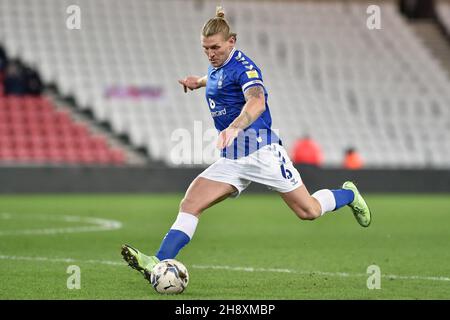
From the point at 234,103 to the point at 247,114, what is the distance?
1.72ft

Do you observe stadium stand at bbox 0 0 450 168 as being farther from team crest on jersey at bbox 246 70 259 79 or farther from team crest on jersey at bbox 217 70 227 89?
team crest on jersey at bbox 246 70 259 79

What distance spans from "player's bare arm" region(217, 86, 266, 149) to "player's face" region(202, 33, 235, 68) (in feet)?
1.31

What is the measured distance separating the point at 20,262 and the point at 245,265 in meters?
2.19

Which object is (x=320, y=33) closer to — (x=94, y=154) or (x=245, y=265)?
(x=94, y=154)

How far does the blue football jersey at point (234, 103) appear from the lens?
8117mm

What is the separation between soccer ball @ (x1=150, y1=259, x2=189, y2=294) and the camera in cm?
765

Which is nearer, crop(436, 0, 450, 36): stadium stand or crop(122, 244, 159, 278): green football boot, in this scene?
crop(122, 244, 159, 278): green football boot

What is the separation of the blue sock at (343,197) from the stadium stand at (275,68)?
630 inches

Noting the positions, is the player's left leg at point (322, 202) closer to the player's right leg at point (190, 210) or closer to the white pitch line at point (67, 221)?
the player's right leg at point (190, 210)

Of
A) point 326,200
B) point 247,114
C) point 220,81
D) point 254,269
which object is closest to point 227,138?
point 247,114

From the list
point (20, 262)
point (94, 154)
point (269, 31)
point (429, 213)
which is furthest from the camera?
point (269, 31)

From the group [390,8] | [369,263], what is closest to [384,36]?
[390,8]

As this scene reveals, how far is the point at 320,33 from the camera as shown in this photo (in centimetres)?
3066

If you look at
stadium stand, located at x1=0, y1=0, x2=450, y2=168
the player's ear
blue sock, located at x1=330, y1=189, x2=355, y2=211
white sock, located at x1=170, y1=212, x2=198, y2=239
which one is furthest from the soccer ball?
stadium stand, located at x1=0, y1=0, x2=450, y2=168
